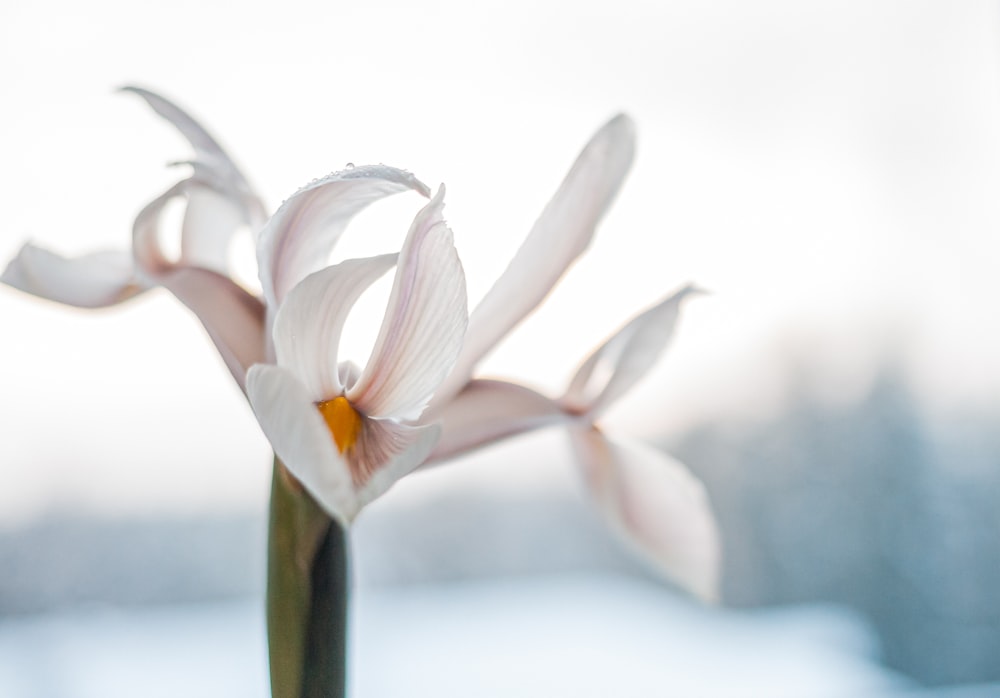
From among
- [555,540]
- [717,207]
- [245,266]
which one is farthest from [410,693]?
[717,207]

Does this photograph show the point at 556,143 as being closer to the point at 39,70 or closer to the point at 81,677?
the point at 39,70

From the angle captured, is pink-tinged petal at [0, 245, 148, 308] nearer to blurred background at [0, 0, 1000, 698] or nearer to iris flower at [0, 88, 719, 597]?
iris flower at [0, 88, 719, 597]

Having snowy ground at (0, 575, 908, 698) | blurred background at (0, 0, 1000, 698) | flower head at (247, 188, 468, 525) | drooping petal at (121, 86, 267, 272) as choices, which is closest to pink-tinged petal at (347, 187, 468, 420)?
flower head at (247, 188, 468, 525)

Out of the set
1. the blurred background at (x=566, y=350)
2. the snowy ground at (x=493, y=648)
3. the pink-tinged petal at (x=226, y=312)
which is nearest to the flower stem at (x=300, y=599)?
the pink-tinged petal at (x=226, y=312)

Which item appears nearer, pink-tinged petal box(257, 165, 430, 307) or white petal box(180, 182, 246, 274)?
pink-tinged petal box(257, 165, 430, 307)

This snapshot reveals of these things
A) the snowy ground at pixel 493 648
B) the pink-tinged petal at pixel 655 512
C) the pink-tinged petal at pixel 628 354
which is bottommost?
the snowy ground at pixel 493 648

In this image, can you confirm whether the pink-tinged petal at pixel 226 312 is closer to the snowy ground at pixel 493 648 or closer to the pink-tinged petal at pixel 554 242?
the pink-tinged petal at pixel 554 242
